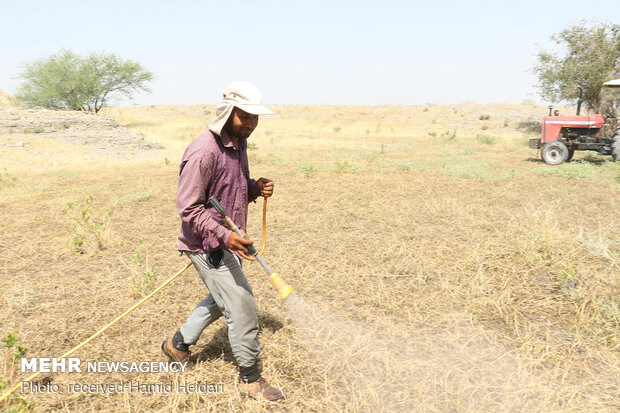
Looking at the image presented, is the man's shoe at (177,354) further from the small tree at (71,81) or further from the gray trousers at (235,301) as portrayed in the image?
the small tree at (71,81)

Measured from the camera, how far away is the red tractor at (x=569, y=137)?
11.2 meters

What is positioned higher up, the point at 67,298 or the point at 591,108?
the point at 591,108

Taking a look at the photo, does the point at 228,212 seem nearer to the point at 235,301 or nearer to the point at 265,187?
the point at 265,187

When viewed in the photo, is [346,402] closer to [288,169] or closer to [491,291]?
[491,291]

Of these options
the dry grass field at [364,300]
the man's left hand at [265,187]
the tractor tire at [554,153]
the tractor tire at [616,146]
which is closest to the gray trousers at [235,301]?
the dry grass field at [364,300]

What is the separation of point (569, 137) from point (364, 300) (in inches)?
445

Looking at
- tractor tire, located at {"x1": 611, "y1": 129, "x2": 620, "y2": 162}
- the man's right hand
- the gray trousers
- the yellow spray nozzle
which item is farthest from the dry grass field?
tractor tire, located at {"x1": 611, "y1": 129, "x2": 620, "y2": 162}

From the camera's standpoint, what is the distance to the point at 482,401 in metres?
2.53

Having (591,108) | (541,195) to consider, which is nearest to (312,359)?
(541,195)

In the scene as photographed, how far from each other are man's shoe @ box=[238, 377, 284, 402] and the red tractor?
11952 mm

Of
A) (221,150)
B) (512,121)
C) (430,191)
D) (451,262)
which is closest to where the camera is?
(221,150)

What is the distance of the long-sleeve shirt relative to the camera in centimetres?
222

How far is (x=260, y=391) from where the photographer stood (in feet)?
8.30

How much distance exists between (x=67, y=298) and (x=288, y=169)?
7.98m
